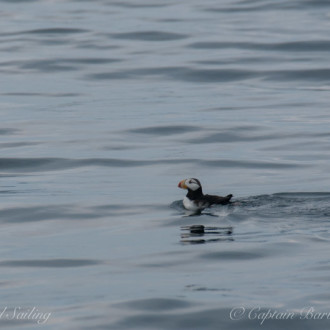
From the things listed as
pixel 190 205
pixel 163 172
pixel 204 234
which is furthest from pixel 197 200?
pixel 163 172

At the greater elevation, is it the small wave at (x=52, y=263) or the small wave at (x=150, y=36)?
the small wave at (x=150, y=36)

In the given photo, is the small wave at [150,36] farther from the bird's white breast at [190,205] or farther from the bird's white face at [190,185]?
the bird's white breast at [190,205]

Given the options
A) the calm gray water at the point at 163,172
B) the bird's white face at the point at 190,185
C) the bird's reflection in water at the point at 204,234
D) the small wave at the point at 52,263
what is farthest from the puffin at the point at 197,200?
the small wave at the point at 52,263

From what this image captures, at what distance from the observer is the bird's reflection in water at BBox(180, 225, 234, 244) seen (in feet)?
42.4

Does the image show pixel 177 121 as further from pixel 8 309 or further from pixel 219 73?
pixel 8 309

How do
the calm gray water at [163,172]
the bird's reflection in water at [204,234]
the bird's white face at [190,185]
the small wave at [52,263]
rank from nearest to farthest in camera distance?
1. the calm gray water at [163,172]
2. the small wave at [52,263]
3. the bird's reflection in water at [204,234]
4. the bird's white face at [190,185]

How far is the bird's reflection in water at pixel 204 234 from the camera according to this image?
42.4 feet

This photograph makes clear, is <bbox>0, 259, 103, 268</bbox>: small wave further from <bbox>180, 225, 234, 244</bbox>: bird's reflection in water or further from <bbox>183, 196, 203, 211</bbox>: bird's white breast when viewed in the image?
<bbox>183, 196, 203, 211</bbox>: bird's white breast

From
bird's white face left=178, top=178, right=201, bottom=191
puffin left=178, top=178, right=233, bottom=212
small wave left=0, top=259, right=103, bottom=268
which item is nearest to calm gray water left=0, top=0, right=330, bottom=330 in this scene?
small wave left=0, top=259, right=103, bottom=268

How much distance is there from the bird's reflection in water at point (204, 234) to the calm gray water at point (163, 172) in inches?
1.5

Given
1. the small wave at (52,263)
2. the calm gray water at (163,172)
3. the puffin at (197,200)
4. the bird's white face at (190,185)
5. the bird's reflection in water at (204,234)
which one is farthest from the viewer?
the bird's white face at (190,185)

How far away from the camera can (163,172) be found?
17688mm

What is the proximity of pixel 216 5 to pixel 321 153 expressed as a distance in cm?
2502

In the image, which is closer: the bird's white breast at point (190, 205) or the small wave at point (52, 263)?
the small wave at point (52, 263)
